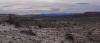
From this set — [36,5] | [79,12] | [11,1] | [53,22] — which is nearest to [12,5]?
[11,1]

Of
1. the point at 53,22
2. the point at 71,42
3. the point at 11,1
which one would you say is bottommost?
the point at 71,42

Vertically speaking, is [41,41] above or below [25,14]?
below

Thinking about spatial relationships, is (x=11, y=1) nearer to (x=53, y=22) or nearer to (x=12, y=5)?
(x=12, y=5)

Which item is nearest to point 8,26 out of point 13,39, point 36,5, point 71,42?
point 13,39

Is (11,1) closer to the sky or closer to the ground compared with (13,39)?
closer to the sky

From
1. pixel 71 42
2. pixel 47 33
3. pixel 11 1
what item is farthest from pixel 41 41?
pixel 11 1

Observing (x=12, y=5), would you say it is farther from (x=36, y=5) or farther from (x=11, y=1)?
(x=36, y=5)
